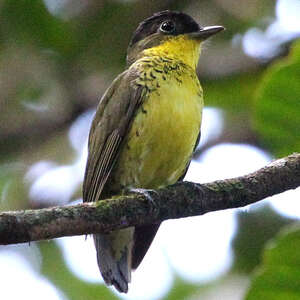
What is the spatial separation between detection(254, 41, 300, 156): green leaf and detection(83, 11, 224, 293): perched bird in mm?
421

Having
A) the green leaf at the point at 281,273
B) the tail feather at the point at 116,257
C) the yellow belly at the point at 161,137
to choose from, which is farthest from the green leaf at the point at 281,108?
the tail feather at the point at 116,257

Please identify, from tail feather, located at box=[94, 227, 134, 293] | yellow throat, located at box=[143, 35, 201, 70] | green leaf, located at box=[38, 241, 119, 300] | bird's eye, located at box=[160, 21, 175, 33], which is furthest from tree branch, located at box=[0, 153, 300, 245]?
green leaf, located at box=[38, 241, 119, 300]

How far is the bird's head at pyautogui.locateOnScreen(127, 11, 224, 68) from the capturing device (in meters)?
5.26

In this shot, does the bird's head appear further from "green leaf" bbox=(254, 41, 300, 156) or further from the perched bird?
"green leaf" bbox=(254, 41, 300, 156)

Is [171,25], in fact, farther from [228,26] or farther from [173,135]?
[228,26]

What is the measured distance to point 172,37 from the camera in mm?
5406

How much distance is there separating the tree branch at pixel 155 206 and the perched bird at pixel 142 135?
25.4 inches

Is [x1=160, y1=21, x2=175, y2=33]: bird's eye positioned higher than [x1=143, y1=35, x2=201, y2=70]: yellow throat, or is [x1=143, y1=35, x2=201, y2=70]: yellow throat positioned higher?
[x1=160, y1=21, x2=175, y2=33]: bird's eye

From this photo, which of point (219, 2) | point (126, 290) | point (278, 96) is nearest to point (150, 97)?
point (278, 96)

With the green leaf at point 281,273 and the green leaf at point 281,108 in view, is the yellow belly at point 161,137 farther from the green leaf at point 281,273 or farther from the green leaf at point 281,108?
the green leaf at point 281,273

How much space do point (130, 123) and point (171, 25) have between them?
95cm

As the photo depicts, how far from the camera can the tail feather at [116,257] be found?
492 cm

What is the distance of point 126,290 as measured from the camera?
483cm

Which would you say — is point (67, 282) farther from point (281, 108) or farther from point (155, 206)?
point (155, 206)
